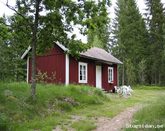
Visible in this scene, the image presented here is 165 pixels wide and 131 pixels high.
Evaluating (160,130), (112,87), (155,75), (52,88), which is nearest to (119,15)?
(155,75)

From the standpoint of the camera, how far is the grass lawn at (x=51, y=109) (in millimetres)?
10852

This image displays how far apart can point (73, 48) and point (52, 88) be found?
132 inches

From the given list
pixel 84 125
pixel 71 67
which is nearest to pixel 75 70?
pixel 71 67

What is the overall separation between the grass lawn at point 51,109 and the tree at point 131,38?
3011 cm

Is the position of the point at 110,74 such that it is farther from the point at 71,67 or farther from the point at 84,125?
the point at 84,125

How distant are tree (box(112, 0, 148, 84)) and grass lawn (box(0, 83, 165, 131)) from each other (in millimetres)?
30105

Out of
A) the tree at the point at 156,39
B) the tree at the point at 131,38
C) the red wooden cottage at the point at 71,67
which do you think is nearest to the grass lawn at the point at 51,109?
the red wooden cottage at the point at 71,67

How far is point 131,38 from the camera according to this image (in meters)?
49.6

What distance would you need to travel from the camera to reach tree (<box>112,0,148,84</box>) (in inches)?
1905

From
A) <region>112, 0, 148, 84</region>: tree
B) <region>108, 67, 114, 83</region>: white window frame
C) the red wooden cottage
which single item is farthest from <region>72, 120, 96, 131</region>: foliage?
<region>112, 0, 148, 84</region>: tree

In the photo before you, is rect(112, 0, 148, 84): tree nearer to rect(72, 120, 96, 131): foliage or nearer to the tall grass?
the tall grass

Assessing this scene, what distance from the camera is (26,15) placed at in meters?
14.2

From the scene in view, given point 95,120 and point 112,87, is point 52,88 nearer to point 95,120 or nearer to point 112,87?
point 95,120

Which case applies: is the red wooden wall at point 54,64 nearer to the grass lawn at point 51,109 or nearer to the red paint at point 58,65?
the red paint at point 58,65
